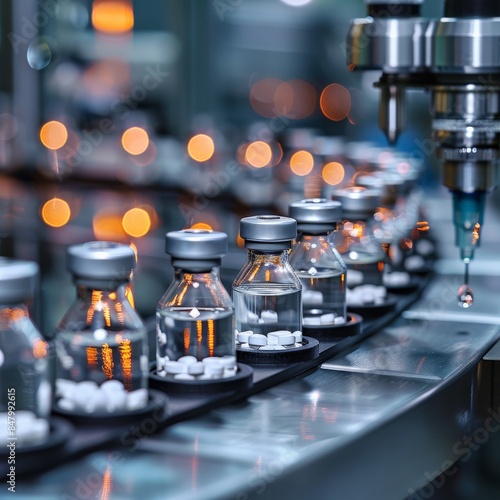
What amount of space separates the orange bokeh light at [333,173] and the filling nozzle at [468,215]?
3.48ft

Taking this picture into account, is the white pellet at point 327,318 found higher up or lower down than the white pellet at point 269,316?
lower down

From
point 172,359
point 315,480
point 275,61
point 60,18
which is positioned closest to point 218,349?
point 172,359

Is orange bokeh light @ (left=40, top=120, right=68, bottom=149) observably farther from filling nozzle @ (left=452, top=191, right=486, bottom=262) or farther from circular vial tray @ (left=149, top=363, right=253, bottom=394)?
circular vial tray @ (left=149, top=363, right=253, bottom=394)

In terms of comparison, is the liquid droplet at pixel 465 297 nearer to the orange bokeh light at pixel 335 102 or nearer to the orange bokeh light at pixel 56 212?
the orange bokeh light at pixel 56 212

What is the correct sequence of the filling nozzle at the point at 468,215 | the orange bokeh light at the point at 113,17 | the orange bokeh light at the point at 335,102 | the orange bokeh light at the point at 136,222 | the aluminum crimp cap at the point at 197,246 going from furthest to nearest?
the orange bokeh light at the point at 335,102 → the orange bokeh light at the point at 113,17 → the orange bokeh light at the point at 136,222 → the filling nozzle at the point at 468,215 → the aluminum crimp cap at the point at 197,246

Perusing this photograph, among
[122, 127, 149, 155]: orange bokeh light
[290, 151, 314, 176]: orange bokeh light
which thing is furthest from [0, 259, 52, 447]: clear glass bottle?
[122, 127, 149, 155]: orange bokeh light

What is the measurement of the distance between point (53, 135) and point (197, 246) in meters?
2.42

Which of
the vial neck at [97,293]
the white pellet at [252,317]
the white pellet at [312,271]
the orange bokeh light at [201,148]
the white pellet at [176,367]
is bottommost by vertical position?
the white pellet at [176,367]

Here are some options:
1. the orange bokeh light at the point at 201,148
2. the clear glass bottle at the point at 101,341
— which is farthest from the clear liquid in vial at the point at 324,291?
the orange bokeh light at the point at 201,148

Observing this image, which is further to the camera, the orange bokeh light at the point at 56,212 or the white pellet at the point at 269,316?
the orange bokeh light at the point at 56,212

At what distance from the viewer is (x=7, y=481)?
29.5 inches

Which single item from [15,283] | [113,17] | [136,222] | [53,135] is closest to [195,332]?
[15,283]

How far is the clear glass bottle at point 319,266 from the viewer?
119cm

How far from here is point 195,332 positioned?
0.98 meters
